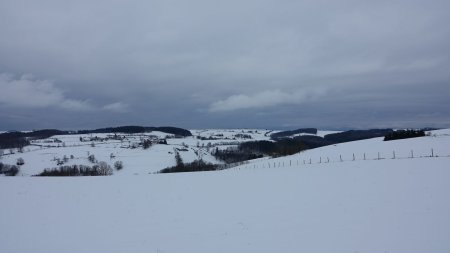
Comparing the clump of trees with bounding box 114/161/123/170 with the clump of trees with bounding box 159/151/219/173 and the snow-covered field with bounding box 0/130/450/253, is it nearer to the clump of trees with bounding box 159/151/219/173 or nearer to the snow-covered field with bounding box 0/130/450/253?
the clump of trees with bounding box 159/151/219/173

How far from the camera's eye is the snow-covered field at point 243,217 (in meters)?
14.0

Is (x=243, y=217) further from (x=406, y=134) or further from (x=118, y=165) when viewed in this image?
(x=118, y=165)

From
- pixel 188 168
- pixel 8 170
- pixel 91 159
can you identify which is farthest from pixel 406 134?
pixel 91 159

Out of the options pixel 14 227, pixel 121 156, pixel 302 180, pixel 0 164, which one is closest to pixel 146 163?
pixel 121 156

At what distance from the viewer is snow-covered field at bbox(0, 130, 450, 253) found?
13977 mm

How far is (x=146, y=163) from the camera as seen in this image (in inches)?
5989

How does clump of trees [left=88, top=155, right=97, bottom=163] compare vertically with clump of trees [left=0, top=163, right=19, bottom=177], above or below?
above

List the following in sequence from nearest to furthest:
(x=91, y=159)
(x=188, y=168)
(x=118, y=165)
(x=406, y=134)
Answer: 1. (x=406, y=134)
2. (x=188, y=168)
3. (x=118, y=165)
4. (x=91, y=159)

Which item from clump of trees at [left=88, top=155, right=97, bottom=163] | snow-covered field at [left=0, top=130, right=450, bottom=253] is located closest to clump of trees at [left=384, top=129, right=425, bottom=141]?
snow-covered field at [left=0, top=130, right=450, bottom=253]

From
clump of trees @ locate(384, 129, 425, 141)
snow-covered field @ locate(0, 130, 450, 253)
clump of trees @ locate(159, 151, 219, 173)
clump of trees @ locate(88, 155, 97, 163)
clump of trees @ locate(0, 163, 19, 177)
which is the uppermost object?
clump of trees @ locate(384, 129, 425, 141)

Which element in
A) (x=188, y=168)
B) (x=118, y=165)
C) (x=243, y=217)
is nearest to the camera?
(x=243, y=217)

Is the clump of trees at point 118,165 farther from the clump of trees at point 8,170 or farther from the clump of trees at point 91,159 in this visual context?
the clump of trees at point 8,170

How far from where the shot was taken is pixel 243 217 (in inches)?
738

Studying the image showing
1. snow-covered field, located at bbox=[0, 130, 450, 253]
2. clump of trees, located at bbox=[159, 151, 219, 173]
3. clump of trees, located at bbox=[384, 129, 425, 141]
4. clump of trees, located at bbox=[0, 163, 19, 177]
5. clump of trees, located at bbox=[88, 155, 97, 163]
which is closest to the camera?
snow-covered field, located at bbox=[0, 130, 450, 253]
